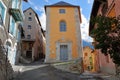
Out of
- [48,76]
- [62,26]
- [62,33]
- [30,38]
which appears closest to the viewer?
[48,76]

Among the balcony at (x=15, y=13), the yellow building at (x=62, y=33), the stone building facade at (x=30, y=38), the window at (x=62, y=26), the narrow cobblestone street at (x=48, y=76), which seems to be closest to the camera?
the narrow cobblestone street at (x=48, y=76)

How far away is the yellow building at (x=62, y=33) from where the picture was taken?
77.0 feet

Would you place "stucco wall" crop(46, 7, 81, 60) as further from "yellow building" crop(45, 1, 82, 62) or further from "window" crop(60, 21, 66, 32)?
"window" crop(60, 21, 66, 32)

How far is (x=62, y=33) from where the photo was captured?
24203mm

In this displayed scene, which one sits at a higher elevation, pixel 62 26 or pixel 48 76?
pixel 62 26

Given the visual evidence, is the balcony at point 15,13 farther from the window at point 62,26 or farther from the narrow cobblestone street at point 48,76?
the window at point 62,26

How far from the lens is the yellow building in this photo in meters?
23.5

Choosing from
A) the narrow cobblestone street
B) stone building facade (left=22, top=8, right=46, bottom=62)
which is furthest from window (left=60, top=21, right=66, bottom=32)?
stone building facade (left=22, top=8, right=46, bottom=62)

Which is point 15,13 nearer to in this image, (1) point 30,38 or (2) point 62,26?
(2) point 62,26

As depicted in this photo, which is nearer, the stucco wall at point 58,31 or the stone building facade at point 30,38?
the stucco wall at point 58,31

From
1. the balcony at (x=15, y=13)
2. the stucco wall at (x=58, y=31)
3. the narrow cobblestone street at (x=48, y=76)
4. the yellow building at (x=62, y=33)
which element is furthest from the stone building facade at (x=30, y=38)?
the narrow cobblestone street at (x=48, y=76)

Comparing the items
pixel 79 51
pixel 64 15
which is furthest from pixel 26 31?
pixel 79 51

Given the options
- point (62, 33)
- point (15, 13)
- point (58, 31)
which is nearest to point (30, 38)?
point (58, 31)

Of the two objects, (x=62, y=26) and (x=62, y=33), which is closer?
(x=62, y=33)
